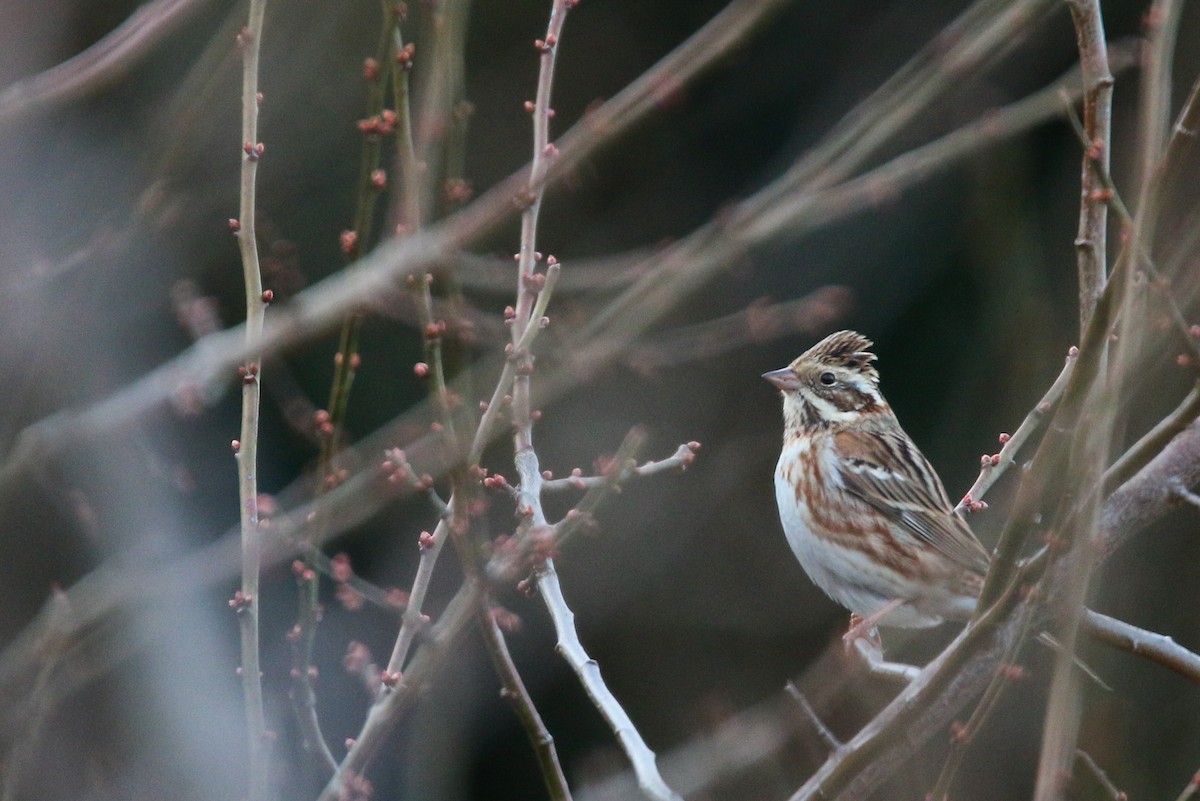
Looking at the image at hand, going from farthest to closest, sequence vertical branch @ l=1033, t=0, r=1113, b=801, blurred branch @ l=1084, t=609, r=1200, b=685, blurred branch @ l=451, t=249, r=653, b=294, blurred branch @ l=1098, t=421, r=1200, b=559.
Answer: blurred branch @ l=451, t=249, r=653, b=294 < blurred branch @ l=1098, t=421, r=1200, b=559 < blurred branch @ l=1084, t=609, r=1200, b=685 < vertical branch @ l=1033, t=0, r=1113, b=801

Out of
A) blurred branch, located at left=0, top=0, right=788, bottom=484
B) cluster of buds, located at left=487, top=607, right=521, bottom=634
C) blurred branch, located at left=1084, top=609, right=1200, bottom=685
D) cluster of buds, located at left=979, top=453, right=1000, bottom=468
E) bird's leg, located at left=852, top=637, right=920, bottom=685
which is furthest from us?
cluster of buds, located at left=979, top=453, right=1000, bottom=468

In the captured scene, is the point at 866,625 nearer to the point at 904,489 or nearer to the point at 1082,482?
the point at 904,489

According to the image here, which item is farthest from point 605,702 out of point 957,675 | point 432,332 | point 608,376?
point 608,376

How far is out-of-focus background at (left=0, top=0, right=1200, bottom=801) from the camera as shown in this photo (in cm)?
703

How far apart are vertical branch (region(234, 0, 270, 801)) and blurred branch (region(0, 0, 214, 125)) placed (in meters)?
0.70

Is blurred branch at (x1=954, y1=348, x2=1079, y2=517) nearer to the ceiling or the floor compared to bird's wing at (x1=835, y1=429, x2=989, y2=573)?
nearer to the floor

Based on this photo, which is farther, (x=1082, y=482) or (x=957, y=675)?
(x=957, y=675)

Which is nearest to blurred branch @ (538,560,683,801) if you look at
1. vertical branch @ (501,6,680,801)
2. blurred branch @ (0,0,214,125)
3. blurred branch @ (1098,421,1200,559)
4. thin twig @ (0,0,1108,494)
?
vertical branch @ (501,6,680,801)

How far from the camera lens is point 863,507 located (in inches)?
201

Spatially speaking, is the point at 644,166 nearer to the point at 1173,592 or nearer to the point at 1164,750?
the point at 1173,592

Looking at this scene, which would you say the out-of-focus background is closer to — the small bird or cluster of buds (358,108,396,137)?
the small bird

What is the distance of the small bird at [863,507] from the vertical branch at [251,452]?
230 centimetres

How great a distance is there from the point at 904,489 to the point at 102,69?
311cm

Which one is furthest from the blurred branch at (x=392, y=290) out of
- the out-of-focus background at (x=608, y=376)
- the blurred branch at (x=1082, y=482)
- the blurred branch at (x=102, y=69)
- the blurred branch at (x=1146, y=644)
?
the out-of-focus background at (x=608, y=376)
